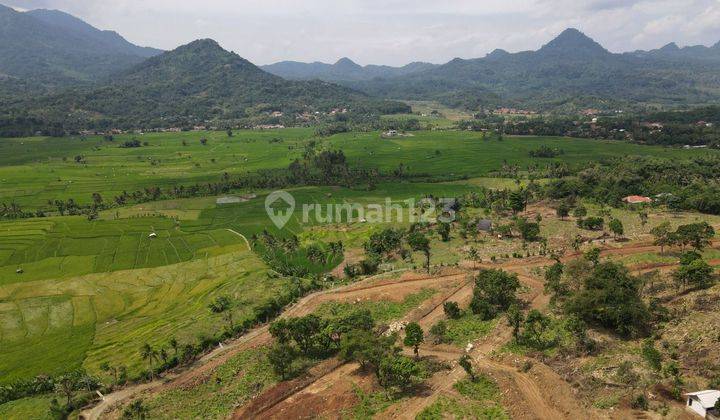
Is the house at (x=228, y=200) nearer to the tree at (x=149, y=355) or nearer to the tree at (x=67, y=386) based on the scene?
the tree at (x=149, y=355)

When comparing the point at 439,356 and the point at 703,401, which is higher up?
the point at 703,401

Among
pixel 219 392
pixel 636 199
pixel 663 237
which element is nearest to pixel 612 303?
pixel 663 237

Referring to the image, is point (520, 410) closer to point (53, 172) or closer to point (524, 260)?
point (524, 260)

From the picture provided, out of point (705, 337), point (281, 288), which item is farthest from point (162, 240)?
point (705, 337)

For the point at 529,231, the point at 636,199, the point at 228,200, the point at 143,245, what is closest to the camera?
the point at 529,231

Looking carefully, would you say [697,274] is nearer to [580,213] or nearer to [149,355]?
[580,213]

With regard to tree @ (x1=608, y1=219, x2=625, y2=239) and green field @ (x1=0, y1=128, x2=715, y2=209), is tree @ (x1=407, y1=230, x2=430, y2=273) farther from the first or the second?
green field @ (x1=0, y1=128, x2=715, y2=209)

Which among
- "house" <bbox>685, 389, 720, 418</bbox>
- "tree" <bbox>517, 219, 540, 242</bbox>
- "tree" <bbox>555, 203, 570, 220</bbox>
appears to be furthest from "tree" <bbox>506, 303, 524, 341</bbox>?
"tree" <bbox>555, 203, 570, 220</bbox>

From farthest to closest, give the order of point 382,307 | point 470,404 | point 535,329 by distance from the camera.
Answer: point 382,307, point 535,329, point 470,404
